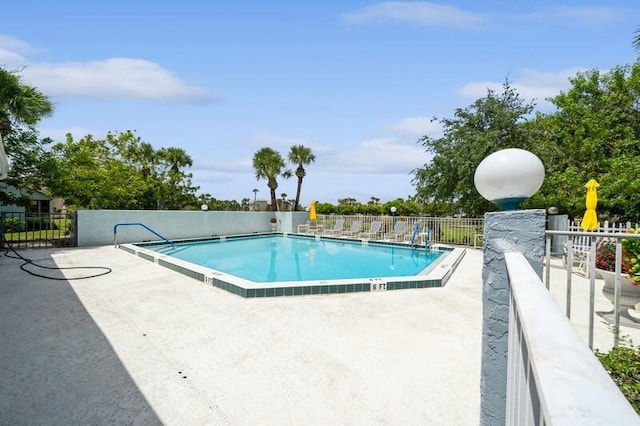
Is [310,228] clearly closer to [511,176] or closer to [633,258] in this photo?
[633,258]

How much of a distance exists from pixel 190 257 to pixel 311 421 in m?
10.5

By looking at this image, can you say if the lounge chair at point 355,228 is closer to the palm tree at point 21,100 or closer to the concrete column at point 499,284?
the palm tree at point 21,100

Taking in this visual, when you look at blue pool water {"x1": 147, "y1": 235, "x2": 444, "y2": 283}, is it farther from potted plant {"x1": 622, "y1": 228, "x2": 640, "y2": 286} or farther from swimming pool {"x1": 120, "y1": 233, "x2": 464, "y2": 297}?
potted plant {"x1": 622, "y1": 228, "x2": 640, "y2": 286}

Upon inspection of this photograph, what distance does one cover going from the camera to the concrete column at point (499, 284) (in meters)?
1.87

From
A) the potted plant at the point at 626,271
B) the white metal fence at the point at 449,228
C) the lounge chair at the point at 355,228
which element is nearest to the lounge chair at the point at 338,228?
the lounge chair at the point at 355,228

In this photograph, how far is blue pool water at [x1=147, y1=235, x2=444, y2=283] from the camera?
9625 millimetres

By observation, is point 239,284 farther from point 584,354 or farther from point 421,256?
point 421,256

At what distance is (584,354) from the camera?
2.04 feet

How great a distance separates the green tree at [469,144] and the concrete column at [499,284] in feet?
45.2

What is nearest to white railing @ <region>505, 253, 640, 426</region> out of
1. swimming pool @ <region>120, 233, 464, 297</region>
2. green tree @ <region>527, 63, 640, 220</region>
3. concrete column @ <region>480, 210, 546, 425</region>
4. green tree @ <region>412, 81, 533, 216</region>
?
concrete column @ <region>480, 210, 546, 425</region>

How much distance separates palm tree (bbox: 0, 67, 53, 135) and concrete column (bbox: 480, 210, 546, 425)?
45.4ft

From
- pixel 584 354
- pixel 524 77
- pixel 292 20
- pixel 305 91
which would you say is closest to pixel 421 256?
pixel 305 91

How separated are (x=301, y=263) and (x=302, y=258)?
1001 millimetres

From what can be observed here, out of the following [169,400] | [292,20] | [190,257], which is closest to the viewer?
[169,400]
